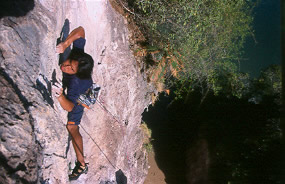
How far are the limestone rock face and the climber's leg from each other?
0.40ft

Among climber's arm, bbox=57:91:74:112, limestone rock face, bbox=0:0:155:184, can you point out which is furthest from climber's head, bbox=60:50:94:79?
climber's arm, bbox=57:91:74:112

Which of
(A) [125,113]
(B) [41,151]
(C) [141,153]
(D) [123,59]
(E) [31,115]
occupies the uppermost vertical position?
(D) [123,59]

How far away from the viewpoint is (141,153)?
7473 millimetres

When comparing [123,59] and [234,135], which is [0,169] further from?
[234,135]

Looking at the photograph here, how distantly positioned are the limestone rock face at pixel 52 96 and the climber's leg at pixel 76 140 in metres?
0.12

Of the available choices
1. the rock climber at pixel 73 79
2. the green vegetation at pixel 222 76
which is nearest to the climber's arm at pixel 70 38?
the rock climber at pixel 73 79

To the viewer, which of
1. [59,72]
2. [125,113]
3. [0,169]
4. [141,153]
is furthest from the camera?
[141,153]

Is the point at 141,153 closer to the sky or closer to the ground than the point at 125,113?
closer to the ground

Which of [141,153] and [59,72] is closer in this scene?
[59,72]

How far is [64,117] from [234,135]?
588 cm

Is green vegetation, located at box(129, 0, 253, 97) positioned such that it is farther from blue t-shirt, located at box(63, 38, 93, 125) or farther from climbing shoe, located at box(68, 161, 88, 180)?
climbing shoe, located at box(68, 161, 88, 180)

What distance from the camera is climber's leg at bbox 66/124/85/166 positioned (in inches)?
124

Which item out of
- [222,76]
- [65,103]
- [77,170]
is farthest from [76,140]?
[222,76]

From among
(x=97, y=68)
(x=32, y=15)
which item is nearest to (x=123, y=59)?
(x=97, y=68)
